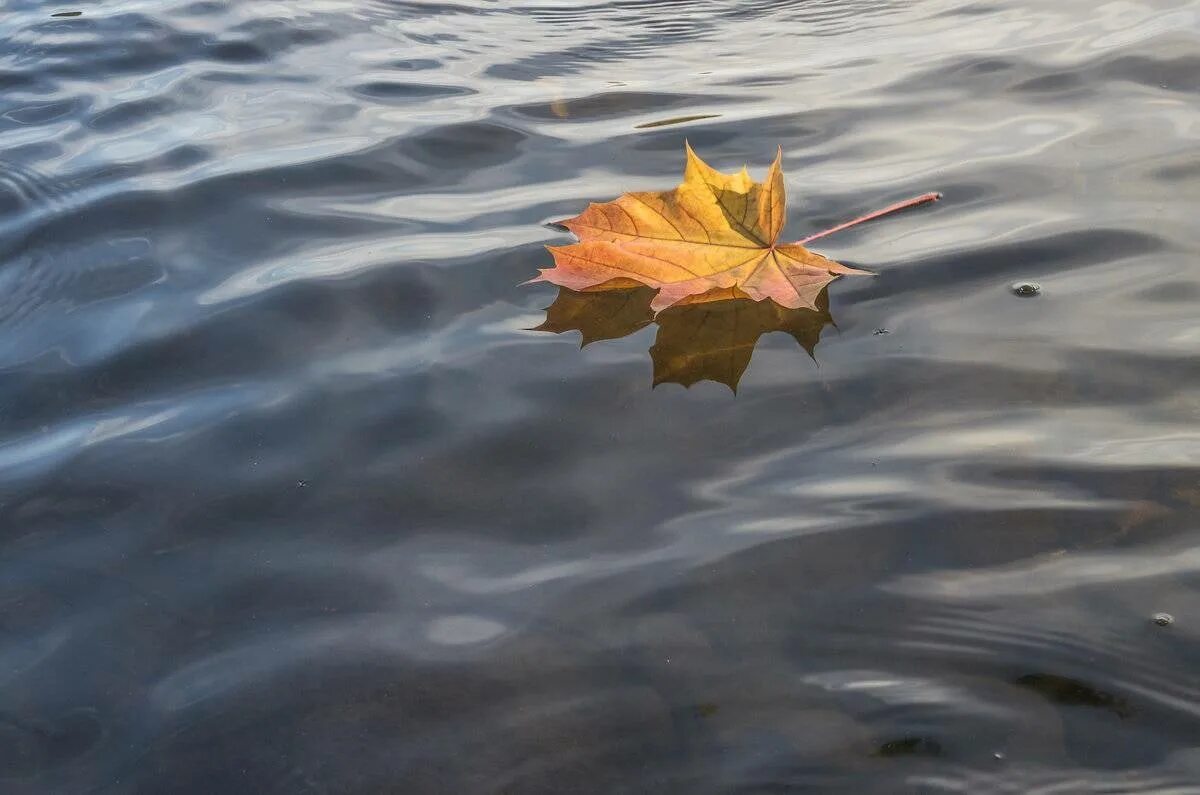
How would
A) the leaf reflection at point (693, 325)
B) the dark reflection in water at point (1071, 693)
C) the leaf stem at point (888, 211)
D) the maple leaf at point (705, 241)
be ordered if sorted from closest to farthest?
the dark reflection in water at point (1071, 693) → the leaf reflection at point (693, 325) → the maple leaf at point (705, 241) → the leaf stem at point (888, 211)

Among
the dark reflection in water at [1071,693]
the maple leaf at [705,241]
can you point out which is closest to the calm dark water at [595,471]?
the dark reflection in water at [1071,693]

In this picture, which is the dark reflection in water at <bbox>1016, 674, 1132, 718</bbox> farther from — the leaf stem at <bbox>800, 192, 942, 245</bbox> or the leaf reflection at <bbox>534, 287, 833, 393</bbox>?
the leaf stem at <bbox>800, 192, 942, 245</bbox>

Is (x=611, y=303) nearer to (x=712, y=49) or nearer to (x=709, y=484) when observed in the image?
(x=709, y=484)

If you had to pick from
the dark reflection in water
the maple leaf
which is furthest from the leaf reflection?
the dark reflection in water

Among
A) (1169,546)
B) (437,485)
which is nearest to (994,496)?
(1169,546)

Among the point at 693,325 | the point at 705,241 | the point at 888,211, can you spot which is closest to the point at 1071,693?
the point at 693,325

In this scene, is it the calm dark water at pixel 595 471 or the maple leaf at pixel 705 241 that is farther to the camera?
the maple leaf at pixel 705 241

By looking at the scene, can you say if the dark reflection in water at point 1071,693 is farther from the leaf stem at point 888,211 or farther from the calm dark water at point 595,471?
the leaf stem at point 888,211
